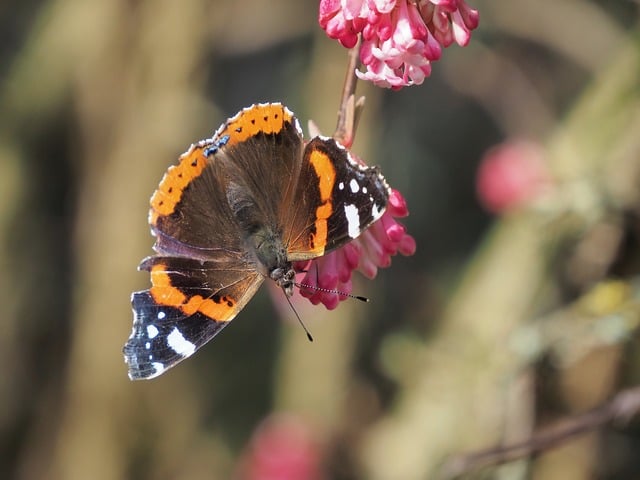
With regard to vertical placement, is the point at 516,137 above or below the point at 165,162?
below

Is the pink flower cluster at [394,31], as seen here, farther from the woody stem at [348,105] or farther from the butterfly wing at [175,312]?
the butterfly wing at [175,312]

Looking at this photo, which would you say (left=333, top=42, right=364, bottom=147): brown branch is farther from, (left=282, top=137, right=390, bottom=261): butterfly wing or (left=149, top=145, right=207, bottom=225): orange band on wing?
(left=149, top=145, right=207, bottom=225): orange band on wing

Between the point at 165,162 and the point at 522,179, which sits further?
the point at 165,162

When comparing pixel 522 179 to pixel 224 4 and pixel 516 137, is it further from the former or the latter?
pixel 224 4

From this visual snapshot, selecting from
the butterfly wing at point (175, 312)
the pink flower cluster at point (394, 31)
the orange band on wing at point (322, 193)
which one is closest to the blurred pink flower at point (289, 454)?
the butterfly wing at point (175, 312)

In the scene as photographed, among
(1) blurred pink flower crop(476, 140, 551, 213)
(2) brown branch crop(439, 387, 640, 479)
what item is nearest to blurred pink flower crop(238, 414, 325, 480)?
(1) blurred pink flower crop(476, 140, 551, 213)

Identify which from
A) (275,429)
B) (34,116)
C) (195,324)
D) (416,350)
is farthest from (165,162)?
(195,324)

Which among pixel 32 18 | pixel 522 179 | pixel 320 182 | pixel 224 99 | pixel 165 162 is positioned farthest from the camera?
pixel 224 99
